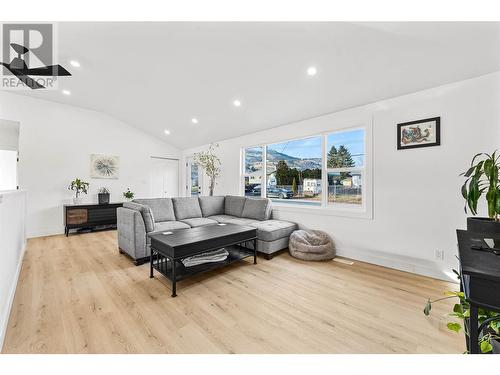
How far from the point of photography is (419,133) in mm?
2650

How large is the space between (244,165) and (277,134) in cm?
121

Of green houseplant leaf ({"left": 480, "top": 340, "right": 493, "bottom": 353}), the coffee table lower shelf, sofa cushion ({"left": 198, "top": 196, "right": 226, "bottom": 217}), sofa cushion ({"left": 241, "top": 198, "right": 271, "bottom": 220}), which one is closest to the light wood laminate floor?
the coffee table lower shelf

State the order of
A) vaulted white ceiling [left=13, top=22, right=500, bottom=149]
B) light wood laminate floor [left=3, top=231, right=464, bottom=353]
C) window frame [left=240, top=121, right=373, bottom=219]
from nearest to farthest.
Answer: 1. light wood laminate floor [left=3, top=231, right=464, bottom=353]
2. vaulted white ceiling [left=13, top=22, right=500, bottom=149]
3. window frame [left=240, top=121, right=373, bottom=219]

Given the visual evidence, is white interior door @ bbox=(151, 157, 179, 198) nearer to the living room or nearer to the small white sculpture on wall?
the small white sculpture on wall

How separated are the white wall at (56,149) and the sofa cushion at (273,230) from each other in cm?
435

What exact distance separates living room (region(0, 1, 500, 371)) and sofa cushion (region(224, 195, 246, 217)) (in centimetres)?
9

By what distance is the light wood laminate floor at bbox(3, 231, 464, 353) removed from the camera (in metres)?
1.50

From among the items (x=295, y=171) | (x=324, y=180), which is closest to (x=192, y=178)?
(x=295, y=171)

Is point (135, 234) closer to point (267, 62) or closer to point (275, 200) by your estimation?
point (275, 200)

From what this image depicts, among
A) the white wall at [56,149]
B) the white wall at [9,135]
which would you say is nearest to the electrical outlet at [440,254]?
the white wall at [56,149]

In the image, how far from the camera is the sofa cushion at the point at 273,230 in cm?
324

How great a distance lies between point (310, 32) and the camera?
2.15m

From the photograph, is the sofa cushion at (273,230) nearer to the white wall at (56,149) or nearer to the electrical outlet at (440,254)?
the electrical outlet at (440,254)

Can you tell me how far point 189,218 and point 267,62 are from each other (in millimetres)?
2927
